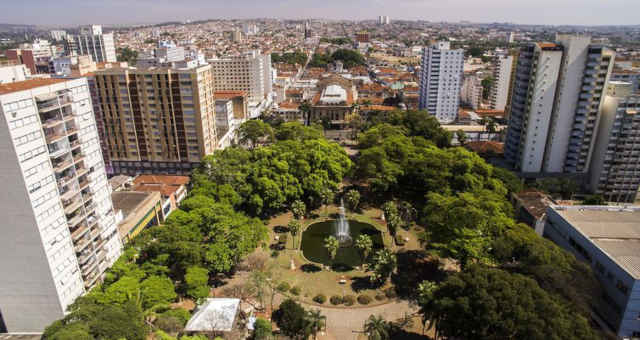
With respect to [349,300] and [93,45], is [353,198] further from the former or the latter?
[93,45]

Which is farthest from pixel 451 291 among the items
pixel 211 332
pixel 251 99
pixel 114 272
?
pixel 251 99

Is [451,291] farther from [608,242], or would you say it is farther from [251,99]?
[251,99]

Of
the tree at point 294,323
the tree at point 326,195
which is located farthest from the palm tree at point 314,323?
the tree at point 326,195

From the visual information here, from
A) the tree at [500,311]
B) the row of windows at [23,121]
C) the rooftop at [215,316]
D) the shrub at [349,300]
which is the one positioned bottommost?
the shrub at [349,300]

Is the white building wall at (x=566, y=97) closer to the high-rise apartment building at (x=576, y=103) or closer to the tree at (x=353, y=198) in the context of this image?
the high-rise apartment building at (x=576, y=103)

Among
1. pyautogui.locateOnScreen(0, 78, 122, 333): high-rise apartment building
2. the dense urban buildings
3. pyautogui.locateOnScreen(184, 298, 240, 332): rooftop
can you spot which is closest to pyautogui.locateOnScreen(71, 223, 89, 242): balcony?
pyautogui.locateOnScreen(0, 78, 122, 333): high-rise apartment building

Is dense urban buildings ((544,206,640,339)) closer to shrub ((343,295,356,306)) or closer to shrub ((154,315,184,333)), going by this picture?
shrub ((343,295,356,306))

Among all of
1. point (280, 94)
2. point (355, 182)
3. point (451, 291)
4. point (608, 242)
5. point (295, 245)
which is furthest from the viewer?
point (280, 94)
